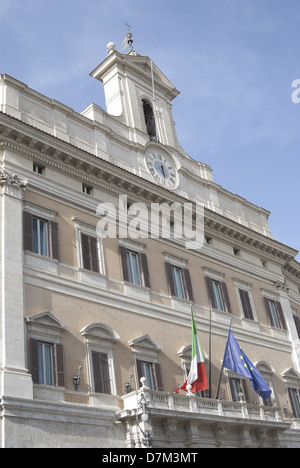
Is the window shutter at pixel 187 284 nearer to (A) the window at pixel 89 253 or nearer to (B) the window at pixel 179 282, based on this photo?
(B) the window at pixel 179 282

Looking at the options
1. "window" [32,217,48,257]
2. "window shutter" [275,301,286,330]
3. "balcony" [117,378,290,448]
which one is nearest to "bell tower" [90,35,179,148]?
"window" [32,217,48,257]

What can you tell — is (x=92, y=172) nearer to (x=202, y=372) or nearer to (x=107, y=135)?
(x=107, y=135)

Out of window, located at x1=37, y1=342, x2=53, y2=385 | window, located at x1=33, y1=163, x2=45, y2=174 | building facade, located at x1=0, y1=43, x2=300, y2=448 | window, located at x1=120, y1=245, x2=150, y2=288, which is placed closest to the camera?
window, located at x1=37, y1=342, x2=53, y2=385

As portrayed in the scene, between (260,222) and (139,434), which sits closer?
(139,434)

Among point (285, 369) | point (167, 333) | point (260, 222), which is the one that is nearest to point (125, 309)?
point (167, 333)

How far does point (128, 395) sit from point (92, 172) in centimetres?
870

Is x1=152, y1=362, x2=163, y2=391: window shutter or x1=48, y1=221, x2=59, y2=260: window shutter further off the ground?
x1=48, y1=221, x2=59, y2=260: window shutter

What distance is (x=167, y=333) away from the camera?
2248 centimetres

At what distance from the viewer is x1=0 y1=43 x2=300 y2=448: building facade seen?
18.1 meters

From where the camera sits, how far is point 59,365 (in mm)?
18125

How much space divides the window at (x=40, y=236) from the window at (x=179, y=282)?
5.67m

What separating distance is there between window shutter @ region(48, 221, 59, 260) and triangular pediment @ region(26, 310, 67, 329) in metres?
2.24

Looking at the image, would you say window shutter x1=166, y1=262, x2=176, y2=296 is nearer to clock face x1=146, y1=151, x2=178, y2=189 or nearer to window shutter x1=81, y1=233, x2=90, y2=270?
clock face x1=146, y1=151, x2=178, y2=189
